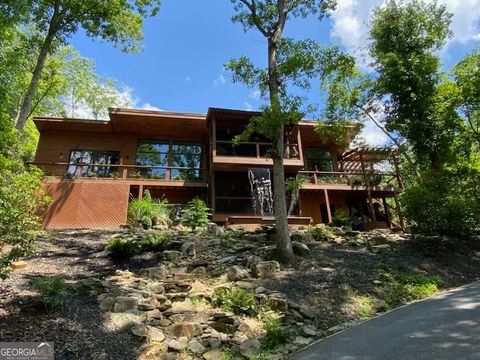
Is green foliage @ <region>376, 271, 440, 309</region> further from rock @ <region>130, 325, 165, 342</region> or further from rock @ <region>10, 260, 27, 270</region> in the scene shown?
rock @ <region>10, 260, 27, 270</region>

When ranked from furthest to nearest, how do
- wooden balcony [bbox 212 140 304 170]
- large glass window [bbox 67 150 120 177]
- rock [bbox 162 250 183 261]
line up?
large glass window [bbox 67 150 120 177] < wooden balcony [bbox 212 140 304 170] < rock [bbox 162 250 183 261]

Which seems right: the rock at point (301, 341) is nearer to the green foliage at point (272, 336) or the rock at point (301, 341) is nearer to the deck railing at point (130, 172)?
the green foliage at point (272, 336)

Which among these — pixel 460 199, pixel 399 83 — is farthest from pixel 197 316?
pixel 399 83

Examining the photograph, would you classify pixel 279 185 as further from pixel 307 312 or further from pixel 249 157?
pixel 249 157

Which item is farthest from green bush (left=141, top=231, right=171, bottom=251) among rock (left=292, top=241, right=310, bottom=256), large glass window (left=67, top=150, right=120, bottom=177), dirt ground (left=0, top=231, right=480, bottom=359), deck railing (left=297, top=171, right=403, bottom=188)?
deck railing (left=297, top=171, right=403, bottom=188)

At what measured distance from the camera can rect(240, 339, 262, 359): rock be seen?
4926mm

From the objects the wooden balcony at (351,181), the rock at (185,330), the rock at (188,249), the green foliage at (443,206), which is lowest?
the rock at (185,330)

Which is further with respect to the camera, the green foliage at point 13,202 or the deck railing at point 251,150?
the deck railing at point 251,150

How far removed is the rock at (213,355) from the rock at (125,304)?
153cm

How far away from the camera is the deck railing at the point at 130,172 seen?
16.2m

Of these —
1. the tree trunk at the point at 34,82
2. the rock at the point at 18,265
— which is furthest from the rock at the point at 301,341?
the tree trunk at the point at 34,82

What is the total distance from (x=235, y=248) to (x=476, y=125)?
1168 centimetres

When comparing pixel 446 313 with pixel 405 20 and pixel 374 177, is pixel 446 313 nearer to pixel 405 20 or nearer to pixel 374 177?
pixel 374 177

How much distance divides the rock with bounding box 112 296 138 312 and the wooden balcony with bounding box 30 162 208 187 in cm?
1037
